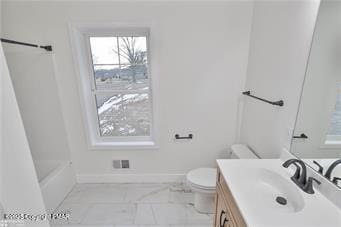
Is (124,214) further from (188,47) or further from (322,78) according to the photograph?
(322,78)

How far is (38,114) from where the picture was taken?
209 centimetres

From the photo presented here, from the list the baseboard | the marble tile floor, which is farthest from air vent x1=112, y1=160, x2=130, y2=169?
the marble tile floor

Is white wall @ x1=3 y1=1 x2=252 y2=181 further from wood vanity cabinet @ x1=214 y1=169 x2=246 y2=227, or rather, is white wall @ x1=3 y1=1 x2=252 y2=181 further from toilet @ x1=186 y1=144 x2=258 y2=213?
wood vanity cabinet @ x1=214 y1=169 x2=246 y2=227

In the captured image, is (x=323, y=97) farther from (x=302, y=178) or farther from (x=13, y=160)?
(x=13, y=160)

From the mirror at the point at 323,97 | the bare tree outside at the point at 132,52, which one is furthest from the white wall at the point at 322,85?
the bare tree outside at the point at 132,52

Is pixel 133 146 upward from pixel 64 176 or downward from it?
upward

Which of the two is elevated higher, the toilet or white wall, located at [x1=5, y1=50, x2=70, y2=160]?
white wall, located at [x1=5, y1=50, x2=70, y2=160]

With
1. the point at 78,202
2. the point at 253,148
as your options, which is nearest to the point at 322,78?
the point at 253,148

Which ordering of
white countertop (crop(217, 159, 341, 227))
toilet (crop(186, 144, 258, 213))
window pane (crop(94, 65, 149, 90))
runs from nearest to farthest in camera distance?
white countertop (crop(217, 159, 341, 227)), toilet (crop(186, 144, 258, 213)), window pane (crop(94, 65, 149, 90))

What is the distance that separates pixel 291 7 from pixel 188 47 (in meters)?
0.90

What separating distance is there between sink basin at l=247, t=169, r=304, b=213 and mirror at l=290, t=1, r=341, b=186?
0.20m

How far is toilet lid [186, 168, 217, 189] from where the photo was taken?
5.35ft

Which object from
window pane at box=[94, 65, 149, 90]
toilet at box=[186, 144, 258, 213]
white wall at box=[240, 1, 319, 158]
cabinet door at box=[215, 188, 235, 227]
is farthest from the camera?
window pane at box=[94, 65, 149, 90]

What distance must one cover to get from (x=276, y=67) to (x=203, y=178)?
1200 mm
